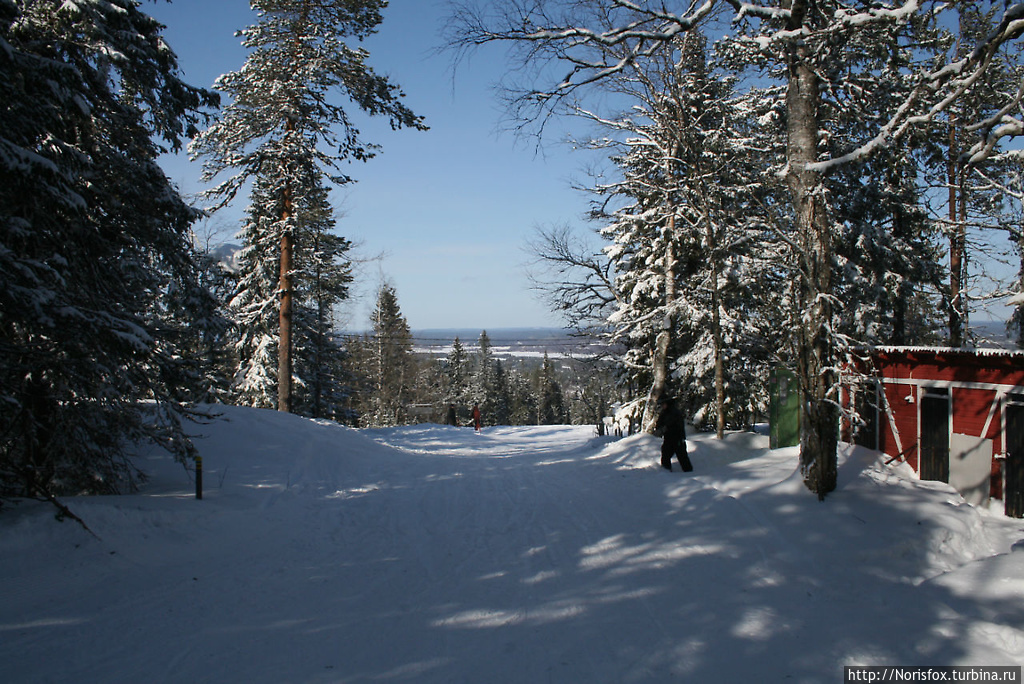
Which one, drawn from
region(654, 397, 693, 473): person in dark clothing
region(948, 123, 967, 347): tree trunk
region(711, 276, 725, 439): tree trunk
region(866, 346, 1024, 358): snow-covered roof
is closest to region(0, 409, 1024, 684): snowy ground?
region(654, 397, 693, 473): person in dark clothing

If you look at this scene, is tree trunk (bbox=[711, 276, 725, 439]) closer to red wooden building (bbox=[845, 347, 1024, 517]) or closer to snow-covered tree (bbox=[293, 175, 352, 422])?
red wooden building (bbox=[845, 347, 1024, 517])

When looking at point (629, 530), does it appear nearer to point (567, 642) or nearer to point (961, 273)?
point (567, 642)

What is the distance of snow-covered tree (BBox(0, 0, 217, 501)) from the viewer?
19.8 ft

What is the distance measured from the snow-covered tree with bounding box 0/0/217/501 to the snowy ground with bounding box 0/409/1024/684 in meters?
0.97

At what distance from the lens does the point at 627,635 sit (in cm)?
470

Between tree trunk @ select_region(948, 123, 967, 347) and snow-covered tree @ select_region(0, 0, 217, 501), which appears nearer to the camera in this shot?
snow-covered tree @ select_region(0, 0, 217, 501)

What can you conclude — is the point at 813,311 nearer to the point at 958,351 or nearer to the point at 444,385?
the point at 958,351

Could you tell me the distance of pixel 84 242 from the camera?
7.64 meters

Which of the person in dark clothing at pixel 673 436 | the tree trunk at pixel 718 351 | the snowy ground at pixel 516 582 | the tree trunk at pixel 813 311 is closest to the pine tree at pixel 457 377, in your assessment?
the tree trunk at pixel 718 351

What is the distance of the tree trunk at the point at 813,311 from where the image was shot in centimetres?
746

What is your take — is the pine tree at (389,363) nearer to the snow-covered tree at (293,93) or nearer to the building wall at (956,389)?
the snow-covered tree at (293,93)

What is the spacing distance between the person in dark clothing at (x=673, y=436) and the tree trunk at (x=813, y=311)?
8.62 ft

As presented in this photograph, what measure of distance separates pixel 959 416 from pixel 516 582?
11776 mm

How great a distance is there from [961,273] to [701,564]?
15493 mm
